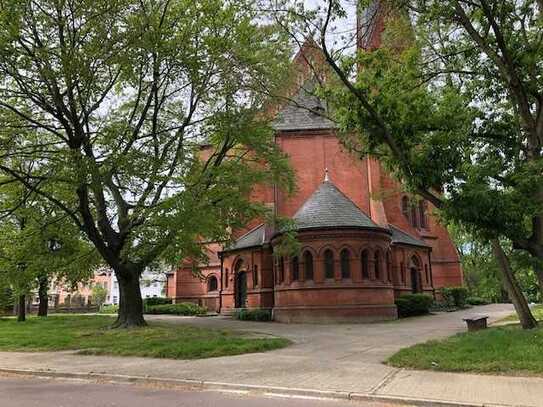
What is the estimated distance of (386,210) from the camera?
116 feet

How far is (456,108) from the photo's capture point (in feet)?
46.1

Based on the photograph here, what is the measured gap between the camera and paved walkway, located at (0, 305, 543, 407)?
7.71 metres

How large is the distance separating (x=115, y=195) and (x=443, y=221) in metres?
14.4

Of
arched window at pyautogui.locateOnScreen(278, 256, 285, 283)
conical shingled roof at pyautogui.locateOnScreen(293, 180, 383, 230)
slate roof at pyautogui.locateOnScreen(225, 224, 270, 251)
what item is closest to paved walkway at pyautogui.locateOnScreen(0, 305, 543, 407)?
conical shingled roof at pyautogui.locateOnScreen(293, 180, 383, 230)

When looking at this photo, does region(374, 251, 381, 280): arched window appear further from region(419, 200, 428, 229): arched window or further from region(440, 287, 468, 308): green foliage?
region(419, 200, 428, 229): arched window

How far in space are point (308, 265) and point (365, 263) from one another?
3.05m

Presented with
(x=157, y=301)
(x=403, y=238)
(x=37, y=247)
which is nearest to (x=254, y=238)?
(x=403, y=238)

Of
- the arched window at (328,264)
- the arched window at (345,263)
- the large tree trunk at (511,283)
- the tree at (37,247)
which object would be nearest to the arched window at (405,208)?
the arched window at (345,263)

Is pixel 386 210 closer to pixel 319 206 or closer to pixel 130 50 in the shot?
pixel 319 206

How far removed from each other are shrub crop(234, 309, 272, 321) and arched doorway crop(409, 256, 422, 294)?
37.5 ft

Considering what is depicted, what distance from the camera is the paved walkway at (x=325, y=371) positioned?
771 cm

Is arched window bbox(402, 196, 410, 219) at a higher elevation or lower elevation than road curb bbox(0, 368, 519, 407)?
higher

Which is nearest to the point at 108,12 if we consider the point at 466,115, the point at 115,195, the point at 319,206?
the point at 115,195

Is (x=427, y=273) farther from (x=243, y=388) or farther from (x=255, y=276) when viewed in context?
(x=243, y=388)
